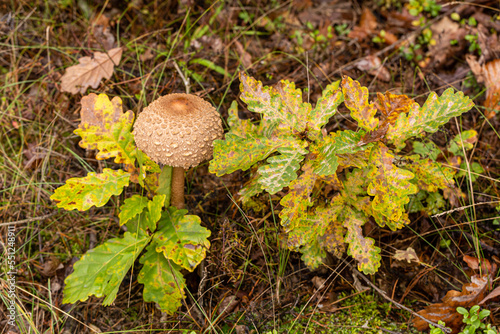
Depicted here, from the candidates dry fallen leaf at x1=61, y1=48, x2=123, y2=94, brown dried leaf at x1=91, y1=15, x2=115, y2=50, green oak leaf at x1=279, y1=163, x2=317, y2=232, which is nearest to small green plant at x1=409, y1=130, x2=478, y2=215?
green oak leaf at x1=279, y1=163, x2=317, y2=232

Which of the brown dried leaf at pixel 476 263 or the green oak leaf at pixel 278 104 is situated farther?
the brown dried leaf at pixel 476 263

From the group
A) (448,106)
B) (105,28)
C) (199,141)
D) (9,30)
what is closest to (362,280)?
(448,106)

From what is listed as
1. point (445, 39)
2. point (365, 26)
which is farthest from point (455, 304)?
point (365, 26)

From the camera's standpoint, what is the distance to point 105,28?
3680 mm

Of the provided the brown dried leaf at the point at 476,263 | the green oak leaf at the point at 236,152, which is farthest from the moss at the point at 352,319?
the green oak leaf at the point at 236,152

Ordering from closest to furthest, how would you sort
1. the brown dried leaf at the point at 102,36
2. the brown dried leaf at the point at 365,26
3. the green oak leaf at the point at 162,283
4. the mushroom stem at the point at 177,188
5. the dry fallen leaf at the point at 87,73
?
the green oak leaf at the point at 162,283 → the mushroom stem at the point at 177,188 → the dry fallen leaf at the point at 87,73 → the brown dried leaf at the point at 102,36 → the brown dried leaf at the point at 365,26

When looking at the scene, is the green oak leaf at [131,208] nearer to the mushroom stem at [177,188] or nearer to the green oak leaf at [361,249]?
the mushroom stem at [177,188]

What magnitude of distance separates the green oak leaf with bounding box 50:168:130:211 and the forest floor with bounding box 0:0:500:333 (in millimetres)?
506

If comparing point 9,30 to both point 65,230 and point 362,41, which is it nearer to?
point 65,230

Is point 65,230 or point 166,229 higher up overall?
point 166,229

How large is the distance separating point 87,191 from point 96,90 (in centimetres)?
128

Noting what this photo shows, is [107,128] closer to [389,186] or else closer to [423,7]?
[389,186]

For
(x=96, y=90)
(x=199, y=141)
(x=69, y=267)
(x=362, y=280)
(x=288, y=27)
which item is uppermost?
(x=288, y=27)

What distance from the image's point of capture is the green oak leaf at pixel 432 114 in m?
1.94
